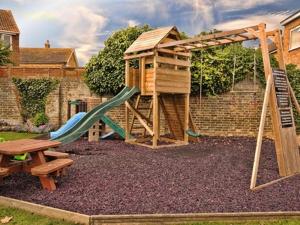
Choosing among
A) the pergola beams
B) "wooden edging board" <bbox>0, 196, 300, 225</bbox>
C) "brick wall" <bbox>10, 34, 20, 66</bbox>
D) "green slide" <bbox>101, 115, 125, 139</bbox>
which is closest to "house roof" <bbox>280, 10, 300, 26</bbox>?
the pergola beams

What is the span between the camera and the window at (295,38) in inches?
883

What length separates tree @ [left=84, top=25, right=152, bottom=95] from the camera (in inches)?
610

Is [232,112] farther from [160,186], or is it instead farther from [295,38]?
[295,38]

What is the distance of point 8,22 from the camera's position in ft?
108

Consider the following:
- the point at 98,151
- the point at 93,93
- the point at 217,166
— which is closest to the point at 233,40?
the point at 217,166

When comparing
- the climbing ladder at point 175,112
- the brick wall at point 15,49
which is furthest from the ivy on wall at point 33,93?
the brick wall at point 15,49

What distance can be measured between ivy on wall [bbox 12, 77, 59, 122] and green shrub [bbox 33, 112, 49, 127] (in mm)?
562

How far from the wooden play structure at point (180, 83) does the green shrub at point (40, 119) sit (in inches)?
215

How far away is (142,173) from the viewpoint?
292 inches

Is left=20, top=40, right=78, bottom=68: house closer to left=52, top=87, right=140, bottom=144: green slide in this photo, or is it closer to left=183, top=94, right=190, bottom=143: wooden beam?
left=52, top=87, right=140, bottom=144: green slide

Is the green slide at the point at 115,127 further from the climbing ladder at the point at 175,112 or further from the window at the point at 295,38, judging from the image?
the window at the point at 295,38

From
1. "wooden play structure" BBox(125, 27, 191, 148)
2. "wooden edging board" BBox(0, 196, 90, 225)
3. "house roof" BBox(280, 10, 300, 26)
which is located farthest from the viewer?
"house roof" BBox(280, 10, 300, 26)

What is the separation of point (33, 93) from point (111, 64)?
4694 mm

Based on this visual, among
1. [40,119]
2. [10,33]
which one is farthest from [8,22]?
[40,119]
